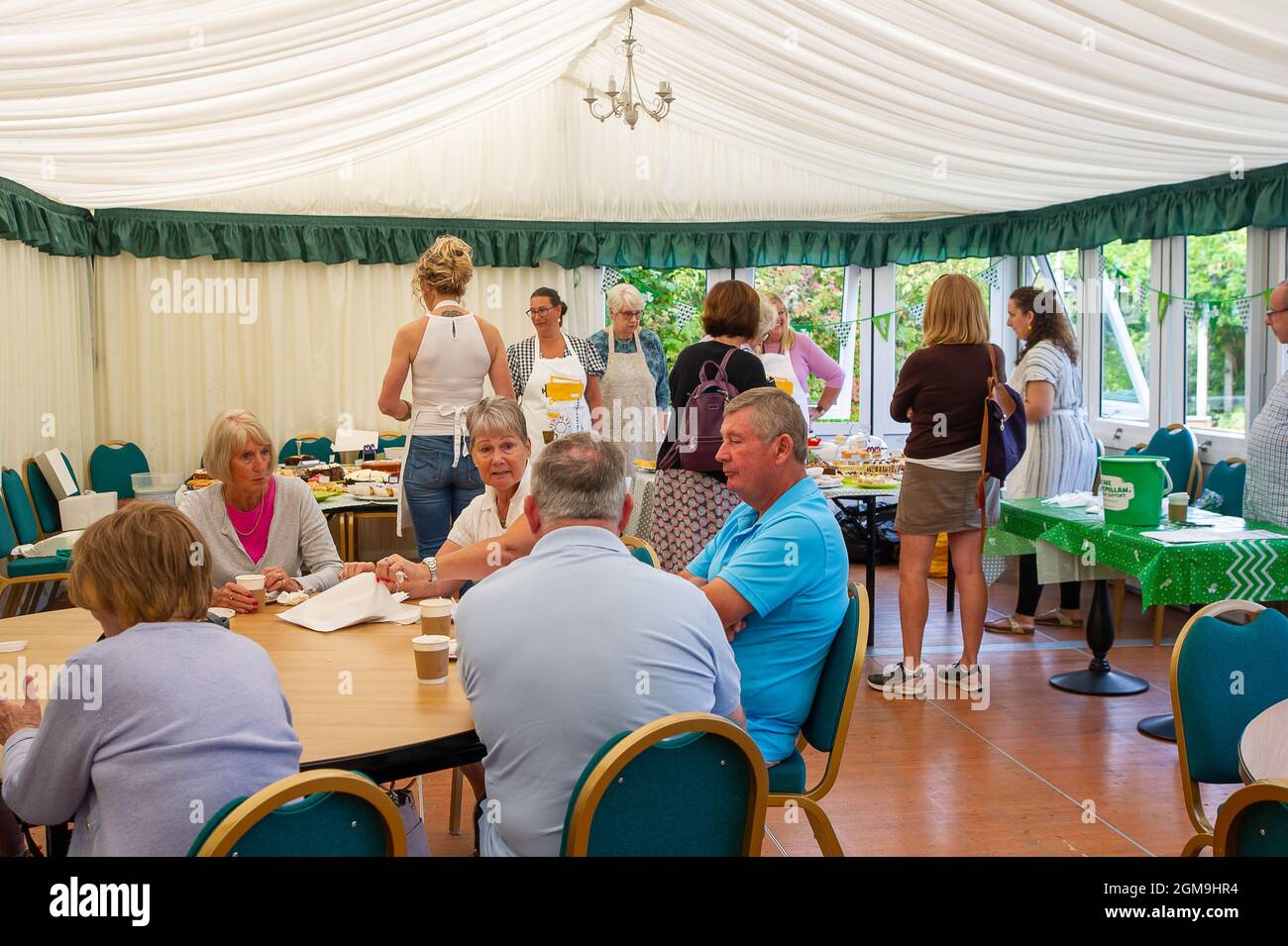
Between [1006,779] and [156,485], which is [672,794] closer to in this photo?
[1006,779]

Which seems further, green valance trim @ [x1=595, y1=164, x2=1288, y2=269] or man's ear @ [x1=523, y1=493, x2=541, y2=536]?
green valance trim @ [x1=595, y1=164, x2=1288, y2=269]

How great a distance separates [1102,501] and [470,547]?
110 inches

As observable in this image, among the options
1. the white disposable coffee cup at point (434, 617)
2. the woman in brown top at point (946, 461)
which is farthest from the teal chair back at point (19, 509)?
the woman in brown top at point (946, 461)

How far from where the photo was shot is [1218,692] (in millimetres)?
2730

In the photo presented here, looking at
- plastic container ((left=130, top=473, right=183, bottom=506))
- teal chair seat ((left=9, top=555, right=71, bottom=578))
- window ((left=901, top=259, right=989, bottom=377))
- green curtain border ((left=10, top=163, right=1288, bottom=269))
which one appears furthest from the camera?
window ((left=901, top=259, right=989, bottom=377))

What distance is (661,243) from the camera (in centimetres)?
921

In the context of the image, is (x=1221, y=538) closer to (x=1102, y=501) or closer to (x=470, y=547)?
(x=1102, y=501)

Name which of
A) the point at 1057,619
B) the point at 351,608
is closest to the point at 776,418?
the point at 351,608

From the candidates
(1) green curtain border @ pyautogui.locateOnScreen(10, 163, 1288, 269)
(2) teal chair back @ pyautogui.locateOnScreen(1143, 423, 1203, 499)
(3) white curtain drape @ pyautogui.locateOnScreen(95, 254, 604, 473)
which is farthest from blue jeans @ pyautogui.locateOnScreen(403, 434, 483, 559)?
(3) white curtain drape @ pyautogui.locateOnScreen(95, 254, 604, 473)

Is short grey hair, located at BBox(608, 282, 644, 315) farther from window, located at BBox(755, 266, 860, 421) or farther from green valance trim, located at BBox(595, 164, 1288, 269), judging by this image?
window, located at BBox(755, 266, 860, 421)

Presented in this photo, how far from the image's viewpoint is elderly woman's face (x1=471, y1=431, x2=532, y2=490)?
3555 mm

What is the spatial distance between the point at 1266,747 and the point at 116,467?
759 cm

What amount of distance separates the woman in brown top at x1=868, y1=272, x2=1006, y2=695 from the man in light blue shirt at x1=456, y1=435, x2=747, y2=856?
3.02m
